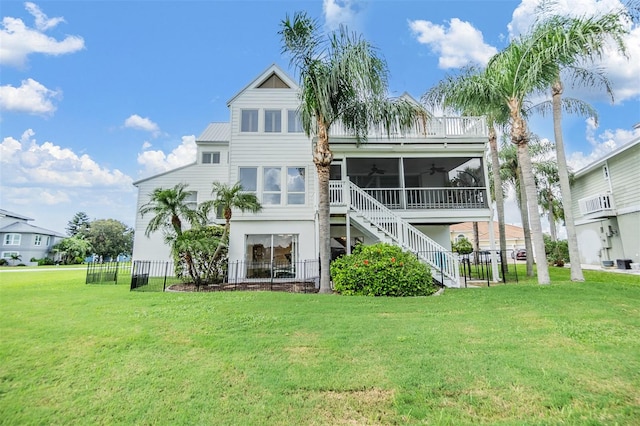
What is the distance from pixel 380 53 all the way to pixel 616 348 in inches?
380

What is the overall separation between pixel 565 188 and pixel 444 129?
525 centimetres

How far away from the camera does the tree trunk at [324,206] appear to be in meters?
10.2

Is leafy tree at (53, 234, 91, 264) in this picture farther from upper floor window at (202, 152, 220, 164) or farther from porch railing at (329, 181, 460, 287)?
porch railing at (329, 181, 460, 287)

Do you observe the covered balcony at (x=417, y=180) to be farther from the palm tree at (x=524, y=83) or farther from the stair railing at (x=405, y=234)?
the palm tree at (x=524, y=83)

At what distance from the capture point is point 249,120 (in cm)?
1550

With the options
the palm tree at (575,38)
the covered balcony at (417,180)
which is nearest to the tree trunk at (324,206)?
the covered balcony at (417,180)

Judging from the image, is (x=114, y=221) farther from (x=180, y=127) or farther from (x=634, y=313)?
(x=634, y=313)

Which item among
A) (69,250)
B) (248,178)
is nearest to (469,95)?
(248,178)

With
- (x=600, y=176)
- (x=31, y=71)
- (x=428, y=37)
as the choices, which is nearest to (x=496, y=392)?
(x=428, y=37)

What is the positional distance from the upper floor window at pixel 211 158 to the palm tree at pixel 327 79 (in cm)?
935

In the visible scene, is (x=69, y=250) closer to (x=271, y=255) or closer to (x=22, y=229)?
(x=22, y=229)

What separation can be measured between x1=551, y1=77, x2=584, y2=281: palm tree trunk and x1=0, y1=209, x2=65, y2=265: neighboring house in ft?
172

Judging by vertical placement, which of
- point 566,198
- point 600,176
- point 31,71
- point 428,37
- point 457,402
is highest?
point 428,37

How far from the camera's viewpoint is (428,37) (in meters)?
18.4
